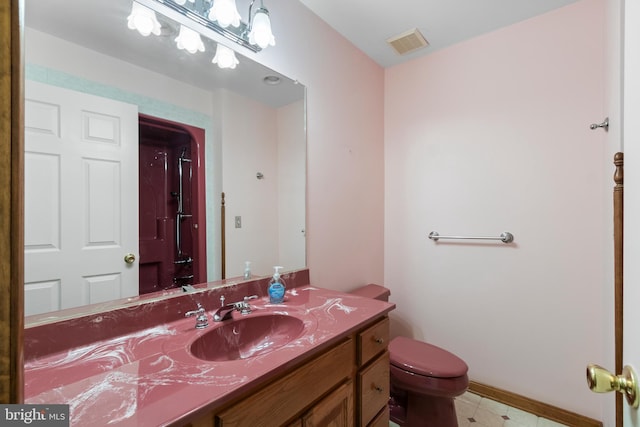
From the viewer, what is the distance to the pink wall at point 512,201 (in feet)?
4.99

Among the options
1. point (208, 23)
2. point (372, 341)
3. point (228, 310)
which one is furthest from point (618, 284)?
point (208, 23)

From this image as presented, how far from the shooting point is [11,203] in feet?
0.97

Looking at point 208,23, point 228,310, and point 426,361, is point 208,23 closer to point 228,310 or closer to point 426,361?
point 228,310

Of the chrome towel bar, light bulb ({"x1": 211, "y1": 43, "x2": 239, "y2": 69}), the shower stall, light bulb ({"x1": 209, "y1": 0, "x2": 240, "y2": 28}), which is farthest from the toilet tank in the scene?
light bulb ({"x1": 209, "y1": 0, "x2": 240, "y2": 28})

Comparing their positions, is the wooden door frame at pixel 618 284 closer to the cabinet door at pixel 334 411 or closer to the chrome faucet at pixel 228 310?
the cabinet door at pixel 334 411

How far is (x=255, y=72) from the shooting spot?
135 cm

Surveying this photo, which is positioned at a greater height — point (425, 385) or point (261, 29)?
point (261, 29)

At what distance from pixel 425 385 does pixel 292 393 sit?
883 millimetres

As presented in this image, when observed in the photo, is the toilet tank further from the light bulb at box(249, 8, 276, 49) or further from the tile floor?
the light bulb at box(249, 8, 276, 49)

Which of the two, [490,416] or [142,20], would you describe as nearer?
[142,20]

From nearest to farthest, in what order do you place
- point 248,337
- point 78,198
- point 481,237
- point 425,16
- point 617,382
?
point 617,382
point 78,198
point 248,337
point 425,16
point 481,237

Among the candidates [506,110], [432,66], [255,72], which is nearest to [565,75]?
[506,110]

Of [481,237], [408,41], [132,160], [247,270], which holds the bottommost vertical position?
[247,270]

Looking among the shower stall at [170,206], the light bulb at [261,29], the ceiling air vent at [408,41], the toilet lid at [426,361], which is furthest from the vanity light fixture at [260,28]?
the toilet lid at [426,361]
